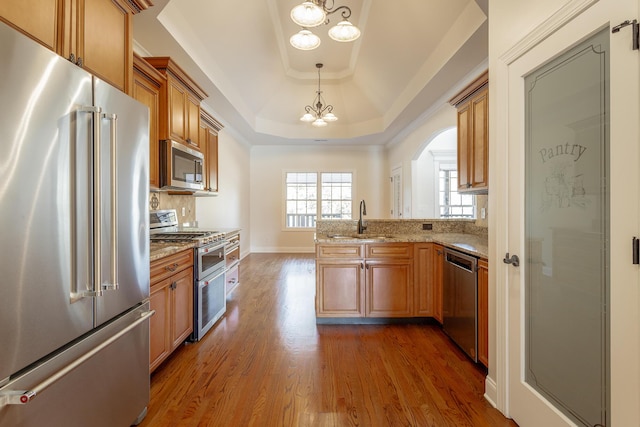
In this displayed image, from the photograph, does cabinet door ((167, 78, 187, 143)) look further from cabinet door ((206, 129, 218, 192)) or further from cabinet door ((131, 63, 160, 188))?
cabinet door ((206, 129, 218, 192))

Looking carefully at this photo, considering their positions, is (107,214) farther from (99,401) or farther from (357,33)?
(357,33)

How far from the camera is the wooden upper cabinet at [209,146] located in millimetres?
3918

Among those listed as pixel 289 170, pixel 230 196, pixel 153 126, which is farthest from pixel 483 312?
pixel 289 170

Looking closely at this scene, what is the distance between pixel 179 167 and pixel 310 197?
538 centimetres

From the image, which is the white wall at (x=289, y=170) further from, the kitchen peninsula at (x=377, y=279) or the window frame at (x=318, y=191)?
the kitchen peninsula at (x=377, y=279)

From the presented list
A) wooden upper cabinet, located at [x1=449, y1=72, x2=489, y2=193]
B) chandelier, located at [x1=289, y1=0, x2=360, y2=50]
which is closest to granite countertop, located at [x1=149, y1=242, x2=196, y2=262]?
chandelier, located at [x1=289, y1=0, x2=360, y2=50]

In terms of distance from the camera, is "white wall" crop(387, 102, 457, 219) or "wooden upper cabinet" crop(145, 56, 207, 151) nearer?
"wooden upper cabinet" crop(145, 56, 207, 151)

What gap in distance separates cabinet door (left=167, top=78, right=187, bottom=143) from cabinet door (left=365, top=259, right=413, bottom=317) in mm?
2295

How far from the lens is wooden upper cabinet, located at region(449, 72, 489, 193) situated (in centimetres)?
264

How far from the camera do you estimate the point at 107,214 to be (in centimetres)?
137

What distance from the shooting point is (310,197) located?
8.28 meters

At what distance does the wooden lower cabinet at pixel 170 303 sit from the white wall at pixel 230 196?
224 cm

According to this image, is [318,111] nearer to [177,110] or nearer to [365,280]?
[177,110]

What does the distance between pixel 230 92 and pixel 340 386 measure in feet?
14.6
